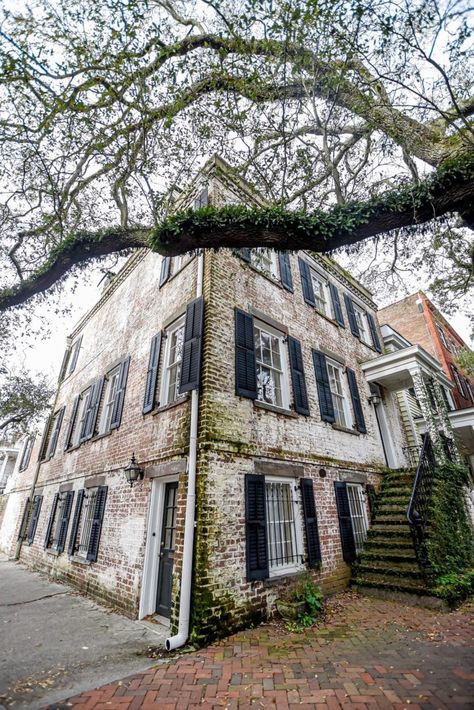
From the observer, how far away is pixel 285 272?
8.95 metres

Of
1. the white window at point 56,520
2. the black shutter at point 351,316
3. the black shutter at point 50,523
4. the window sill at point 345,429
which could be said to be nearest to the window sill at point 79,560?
the white window at point 56,520

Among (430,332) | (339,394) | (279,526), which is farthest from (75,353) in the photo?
(430,332)

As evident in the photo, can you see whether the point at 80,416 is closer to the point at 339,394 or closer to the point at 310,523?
the point at 310,523

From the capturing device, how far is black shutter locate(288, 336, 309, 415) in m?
7.05

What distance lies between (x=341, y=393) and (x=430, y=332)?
12.6 meters

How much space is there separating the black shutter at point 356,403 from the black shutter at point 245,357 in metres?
4.22

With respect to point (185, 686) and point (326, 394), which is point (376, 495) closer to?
point (326, 394)

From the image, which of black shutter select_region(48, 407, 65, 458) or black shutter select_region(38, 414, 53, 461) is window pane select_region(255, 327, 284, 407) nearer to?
black shutter select_region(48, 407, 65, 458)

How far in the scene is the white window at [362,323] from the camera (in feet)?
40.4

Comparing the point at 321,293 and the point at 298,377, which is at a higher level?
the point at 321,293

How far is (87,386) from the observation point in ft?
35.0

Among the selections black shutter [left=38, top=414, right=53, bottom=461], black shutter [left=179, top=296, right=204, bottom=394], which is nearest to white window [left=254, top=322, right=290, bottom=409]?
black shutter [left=179, top=296, right=204, bottom=394]

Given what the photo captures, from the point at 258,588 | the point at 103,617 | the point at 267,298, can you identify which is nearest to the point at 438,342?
the point at 267,298

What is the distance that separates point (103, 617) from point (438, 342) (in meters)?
19.9
